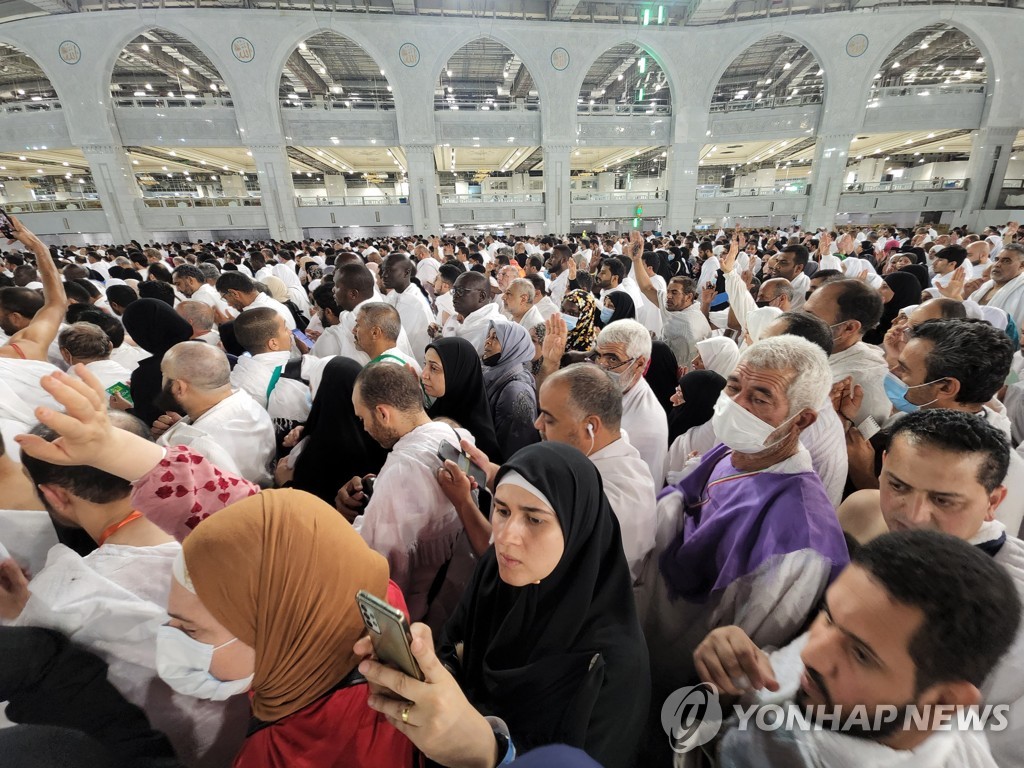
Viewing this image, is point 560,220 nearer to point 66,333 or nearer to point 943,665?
point 66,333

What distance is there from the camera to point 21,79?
61.2ft

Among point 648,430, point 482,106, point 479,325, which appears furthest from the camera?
point 482,106

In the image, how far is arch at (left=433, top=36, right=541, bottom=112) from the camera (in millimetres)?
17406

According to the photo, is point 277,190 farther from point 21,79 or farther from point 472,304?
point 472,304

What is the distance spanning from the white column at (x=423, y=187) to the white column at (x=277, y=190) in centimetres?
461

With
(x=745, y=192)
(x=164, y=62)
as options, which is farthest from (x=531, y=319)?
(x=164, y=62)

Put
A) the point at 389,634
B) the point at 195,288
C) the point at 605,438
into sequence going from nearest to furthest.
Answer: the point at 389,634 < the point at 605,438 < the point at 195,288

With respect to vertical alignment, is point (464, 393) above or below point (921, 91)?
below

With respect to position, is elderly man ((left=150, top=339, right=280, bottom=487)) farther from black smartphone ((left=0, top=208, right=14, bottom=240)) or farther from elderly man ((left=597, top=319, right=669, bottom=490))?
black smartphone ((left=0, top=208, right=14, bottom=240))

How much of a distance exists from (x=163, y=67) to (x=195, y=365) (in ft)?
81.8

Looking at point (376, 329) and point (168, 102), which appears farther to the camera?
point (168, 102)

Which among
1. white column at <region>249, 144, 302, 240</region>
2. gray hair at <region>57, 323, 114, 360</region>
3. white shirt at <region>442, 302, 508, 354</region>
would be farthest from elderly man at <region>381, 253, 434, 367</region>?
white column at <region>249, 144, 302, 240</region>

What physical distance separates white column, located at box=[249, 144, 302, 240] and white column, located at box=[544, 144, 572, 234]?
10172mm

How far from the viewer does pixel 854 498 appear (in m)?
1.68
